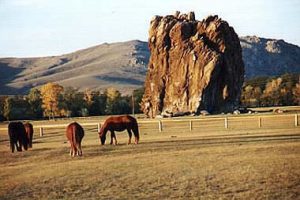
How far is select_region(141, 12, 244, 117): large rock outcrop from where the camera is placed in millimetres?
80562

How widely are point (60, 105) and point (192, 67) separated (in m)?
32.2

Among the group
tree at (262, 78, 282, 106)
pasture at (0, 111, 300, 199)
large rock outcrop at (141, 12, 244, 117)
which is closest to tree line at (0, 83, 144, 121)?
large rock outcrop at (141, 12, 244, 117)

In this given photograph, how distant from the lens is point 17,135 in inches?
1060

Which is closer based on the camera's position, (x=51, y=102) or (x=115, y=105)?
(x=51, y=102)

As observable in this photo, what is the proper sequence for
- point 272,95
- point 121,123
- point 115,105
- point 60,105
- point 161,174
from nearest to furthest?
1. point 161,174
2. point 121,123
3. point 60,105
4. point 115,105
5. point 272,95

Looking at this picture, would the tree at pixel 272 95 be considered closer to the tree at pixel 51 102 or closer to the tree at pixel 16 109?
the tree at pixel 51 102

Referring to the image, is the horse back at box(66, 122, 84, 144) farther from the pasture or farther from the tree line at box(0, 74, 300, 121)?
the tree line at box(0, 74, 300, 121)

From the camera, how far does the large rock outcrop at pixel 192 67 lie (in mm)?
80562

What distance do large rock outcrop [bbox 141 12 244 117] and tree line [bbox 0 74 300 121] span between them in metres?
12.8

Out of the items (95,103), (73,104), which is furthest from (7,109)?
(95,103)

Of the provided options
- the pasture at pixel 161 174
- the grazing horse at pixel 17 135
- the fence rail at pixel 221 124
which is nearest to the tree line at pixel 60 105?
→ the fence rail at pixel 221 124

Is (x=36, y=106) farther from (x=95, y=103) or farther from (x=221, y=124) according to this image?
(x=221, y=124)

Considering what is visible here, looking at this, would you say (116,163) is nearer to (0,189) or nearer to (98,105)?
(0,189)

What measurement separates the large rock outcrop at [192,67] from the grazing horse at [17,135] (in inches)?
2095
